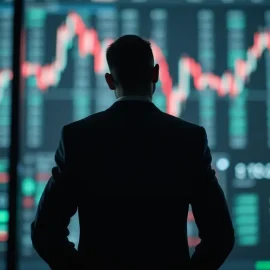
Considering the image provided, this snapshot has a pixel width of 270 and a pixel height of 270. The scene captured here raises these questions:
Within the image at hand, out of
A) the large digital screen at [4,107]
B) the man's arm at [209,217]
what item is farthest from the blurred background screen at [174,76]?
the man's arm at [209,217]

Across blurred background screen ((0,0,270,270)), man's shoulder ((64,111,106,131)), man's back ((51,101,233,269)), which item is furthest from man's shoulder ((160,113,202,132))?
blurred background screen ((0,0,270,270))

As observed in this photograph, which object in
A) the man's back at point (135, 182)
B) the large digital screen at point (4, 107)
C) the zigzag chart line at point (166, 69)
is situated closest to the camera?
the man's back at point (135, 182)

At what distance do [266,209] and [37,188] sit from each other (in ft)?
3.93

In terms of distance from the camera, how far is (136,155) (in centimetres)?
85

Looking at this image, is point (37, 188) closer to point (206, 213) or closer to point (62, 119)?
point (62, 119)

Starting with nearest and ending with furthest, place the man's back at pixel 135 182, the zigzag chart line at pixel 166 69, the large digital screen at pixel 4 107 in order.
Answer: the man's back at pixel 135 182 → the large digital screen at pixel 4 107 → the zigzag chart line at pixel 166 69

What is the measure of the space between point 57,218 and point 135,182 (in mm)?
169

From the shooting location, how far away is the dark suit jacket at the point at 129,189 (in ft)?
2.76

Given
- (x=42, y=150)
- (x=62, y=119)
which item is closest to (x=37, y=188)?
(x=42, y=150)

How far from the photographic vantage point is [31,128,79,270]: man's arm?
862mm

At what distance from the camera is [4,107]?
2486 millimetres

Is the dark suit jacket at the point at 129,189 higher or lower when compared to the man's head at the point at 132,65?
lower

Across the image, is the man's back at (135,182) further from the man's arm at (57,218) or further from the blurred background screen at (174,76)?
the blurred background screen at (174,76)

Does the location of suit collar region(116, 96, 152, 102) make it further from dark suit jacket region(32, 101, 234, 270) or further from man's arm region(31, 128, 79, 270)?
man's arm region(31, 128, 79, 270)
